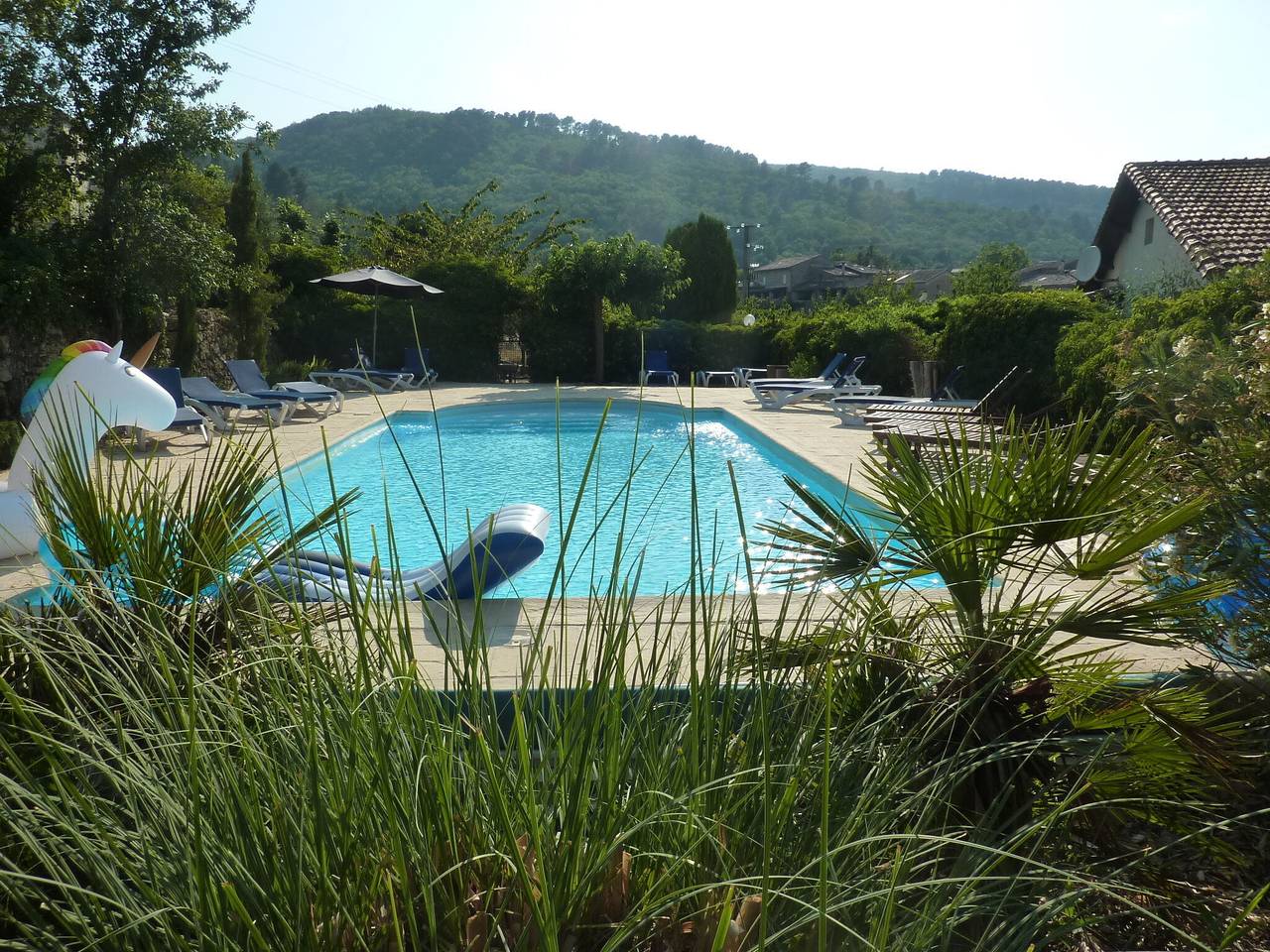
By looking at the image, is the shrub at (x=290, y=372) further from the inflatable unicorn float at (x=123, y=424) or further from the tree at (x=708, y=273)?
the tree at (x=708, y=273)

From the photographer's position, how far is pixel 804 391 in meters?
15.5

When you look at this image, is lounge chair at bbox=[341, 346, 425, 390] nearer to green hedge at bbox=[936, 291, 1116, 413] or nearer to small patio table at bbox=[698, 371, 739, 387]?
small patio table at bbox=[698, 371, 739, 387]

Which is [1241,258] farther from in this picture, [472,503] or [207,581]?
[207,581]

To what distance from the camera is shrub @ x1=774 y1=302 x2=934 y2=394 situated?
18109 mm

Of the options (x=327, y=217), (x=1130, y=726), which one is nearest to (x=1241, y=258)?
(x=1130, y=726)

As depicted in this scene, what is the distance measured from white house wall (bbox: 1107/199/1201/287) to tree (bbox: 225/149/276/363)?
50.4 ft

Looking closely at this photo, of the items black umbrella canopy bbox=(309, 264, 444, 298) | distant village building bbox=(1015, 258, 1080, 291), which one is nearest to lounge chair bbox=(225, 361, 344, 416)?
black umbrella canopy bbox=(309, 264, 444, 298)

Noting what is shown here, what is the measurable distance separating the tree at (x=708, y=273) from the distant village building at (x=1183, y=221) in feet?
40.2

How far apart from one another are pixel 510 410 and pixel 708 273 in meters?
16.5

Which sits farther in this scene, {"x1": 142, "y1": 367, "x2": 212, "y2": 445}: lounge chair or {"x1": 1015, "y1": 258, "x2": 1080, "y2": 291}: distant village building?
{"x1": 1015, "y1": 258, "x2": 1080, "y2": 291}: distant village building

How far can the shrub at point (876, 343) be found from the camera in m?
18.1

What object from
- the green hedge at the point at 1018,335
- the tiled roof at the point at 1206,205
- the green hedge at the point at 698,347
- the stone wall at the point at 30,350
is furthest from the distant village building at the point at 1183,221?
the stone wall at the point at 30,350

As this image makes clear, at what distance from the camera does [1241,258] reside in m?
15.4

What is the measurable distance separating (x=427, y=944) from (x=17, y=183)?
536 inches
